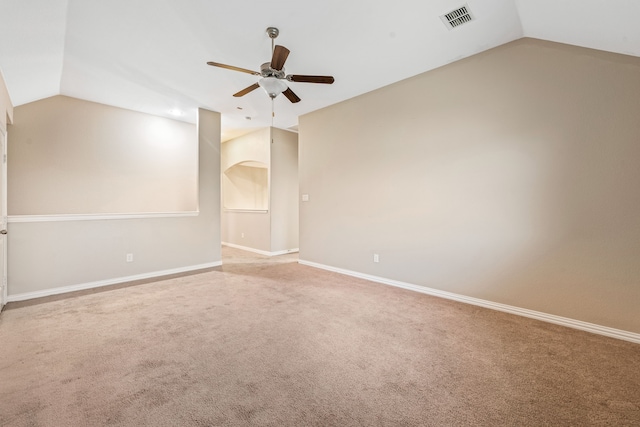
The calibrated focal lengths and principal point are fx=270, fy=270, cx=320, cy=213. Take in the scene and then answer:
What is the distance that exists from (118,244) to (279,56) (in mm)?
3702

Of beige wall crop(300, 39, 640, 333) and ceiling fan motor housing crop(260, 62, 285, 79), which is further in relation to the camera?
ceiling fan motor housing crop(260, 62, 285, 79)

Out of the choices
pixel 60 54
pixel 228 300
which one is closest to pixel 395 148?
pixel 228 300

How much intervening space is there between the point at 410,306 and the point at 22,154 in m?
5.82

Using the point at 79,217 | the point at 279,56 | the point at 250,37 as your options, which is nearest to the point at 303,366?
the point at 279,56

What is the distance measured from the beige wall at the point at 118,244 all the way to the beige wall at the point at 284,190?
137 centimetres

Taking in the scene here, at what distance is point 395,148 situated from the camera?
154 inches

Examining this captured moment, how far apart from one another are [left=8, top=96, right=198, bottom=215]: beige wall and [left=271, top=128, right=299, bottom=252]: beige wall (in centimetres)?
173

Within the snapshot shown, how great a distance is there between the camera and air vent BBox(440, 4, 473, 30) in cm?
244

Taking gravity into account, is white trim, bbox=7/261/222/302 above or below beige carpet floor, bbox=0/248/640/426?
above

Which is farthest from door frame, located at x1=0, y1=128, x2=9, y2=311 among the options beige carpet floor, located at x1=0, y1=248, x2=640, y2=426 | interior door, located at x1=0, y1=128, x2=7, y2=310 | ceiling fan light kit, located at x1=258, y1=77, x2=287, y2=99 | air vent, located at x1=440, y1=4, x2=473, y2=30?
air vent, located at x1=440, y1=4, x2=473, y2=30

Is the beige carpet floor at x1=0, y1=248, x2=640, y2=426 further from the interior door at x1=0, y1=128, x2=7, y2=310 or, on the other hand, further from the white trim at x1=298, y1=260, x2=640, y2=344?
the interior door at x1=0, y1=128, x2=7, y2=310

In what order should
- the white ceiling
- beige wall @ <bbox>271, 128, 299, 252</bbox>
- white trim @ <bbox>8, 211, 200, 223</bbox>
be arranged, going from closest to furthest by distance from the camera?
1. the white ceiling
2. white trim @ <bbox>8, 211, 200, 223</bbox>
3. beige wall @ <bbox>271, 128, 299, 252</bbox>

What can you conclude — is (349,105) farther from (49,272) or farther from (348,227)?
(49,272)

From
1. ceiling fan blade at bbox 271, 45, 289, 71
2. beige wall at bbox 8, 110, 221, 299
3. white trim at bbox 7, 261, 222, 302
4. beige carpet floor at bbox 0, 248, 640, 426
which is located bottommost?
beige carpet floor at bbox 0, 248, 640, 426
